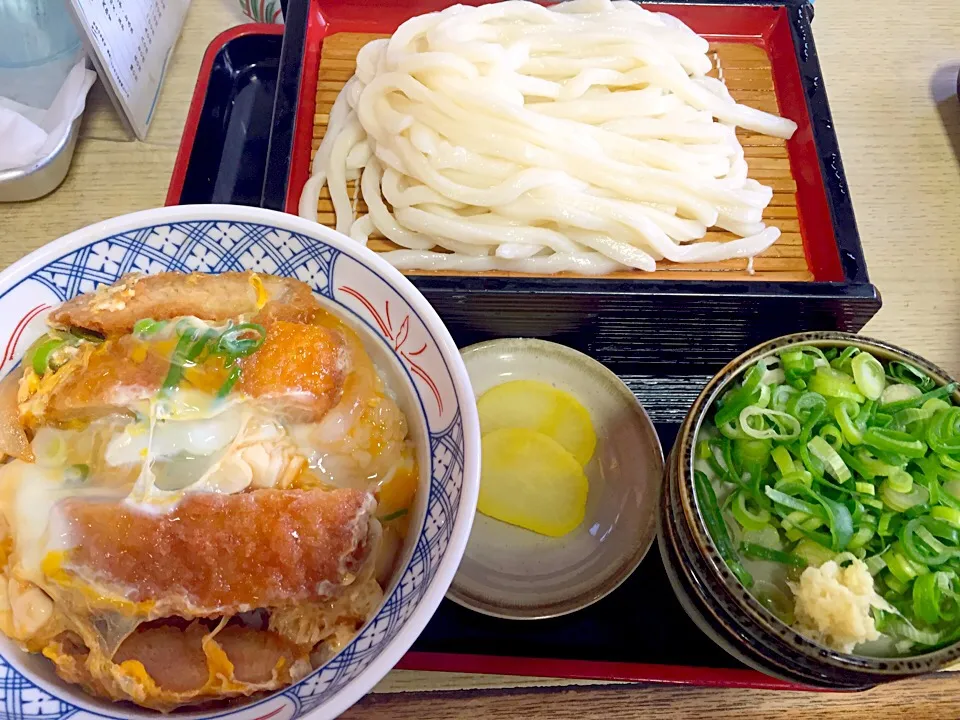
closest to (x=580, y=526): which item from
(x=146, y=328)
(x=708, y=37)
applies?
(x=146, y=328)

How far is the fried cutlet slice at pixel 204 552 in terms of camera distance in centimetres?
83

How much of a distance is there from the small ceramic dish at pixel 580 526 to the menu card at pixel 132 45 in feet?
3.63

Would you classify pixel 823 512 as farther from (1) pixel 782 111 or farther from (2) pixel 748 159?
(1) pixel 782 111

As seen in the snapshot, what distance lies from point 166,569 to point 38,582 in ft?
0.53

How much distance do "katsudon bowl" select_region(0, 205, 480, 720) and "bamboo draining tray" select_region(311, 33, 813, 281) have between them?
461 millimetres

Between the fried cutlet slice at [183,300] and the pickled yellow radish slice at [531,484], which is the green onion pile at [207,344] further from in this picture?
the pickled yellow radish slice at [531,484]

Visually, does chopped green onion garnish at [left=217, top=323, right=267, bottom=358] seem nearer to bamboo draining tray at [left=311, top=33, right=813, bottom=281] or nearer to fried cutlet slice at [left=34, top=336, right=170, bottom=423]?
fried cutlet slice at [left=34, top=336, right=170, bottom=423]

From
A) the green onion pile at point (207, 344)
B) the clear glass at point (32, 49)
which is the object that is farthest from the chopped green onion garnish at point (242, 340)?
the clear glass at point (32, 49)

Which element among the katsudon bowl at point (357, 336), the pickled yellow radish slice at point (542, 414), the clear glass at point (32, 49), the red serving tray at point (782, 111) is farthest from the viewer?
the clear glass at point (32, 49)

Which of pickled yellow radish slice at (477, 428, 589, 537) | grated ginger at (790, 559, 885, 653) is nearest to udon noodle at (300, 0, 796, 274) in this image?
pickled yellow radish slice at (477, 428, 589, 537)

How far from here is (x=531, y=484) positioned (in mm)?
1306

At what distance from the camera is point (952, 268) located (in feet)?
5.54

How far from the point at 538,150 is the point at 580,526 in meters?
0.85

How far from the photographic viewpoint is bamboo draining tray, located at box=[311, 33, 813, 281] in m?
1.55
